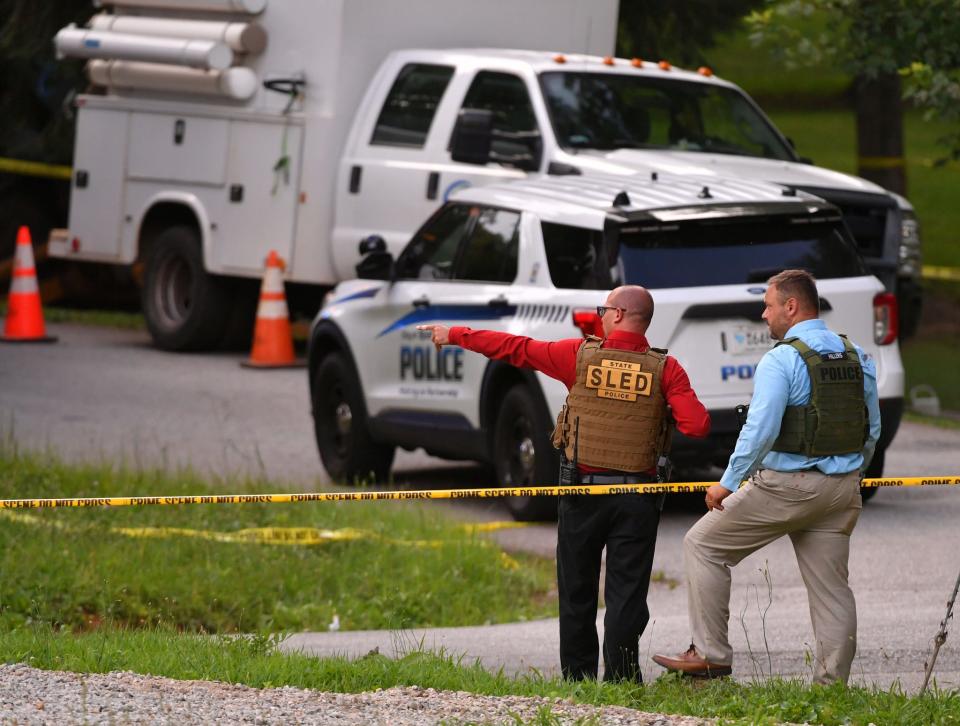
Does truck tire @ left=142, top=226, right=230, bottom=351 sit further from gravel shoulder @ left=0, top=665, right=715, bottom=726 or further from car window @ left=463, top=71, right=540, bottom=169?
gravel shoulder @ left=0, top=665, right=715, bottom=726

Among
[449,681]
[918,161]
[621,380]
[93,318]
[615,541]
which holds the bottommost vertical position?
[93,318]

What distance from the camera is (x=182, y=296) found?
1723 centimetres

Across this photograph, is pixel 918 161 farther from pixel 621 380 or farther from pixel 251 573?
pixel 621 380

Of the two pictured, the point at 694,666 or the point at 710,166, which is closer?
the point at 694,666

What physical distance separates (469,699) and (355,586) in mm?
3173

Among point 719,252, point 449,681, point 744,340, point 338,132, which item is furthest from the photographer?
point 338,132

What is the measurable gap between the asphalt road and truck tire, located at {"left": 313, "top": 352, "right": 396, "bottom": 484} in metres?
0.21

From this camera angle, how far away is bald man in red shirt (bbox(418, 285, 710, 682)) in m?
6.44

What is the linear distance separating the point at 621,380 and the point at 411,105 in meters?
8.61

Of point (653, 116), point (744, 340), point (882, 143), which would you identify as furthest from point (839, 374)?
point (882, 143)

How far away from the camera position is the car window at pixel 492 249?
1036 cm

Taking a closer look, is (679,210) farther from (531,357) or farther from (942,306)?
(942,306)

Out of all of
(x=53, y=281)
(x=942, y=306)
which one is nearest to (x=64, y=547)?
(x=53, y=281)

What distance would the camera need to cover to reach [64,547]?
9039mm
